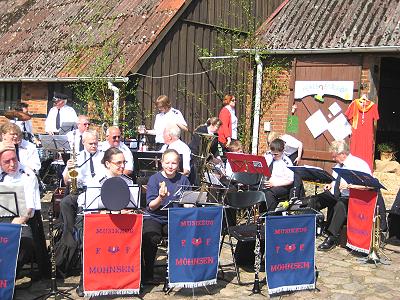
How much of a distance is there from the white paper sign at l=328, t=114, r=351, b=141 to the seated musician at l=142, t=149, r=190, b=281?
677cm

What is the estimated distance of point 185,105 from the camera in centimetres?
1362

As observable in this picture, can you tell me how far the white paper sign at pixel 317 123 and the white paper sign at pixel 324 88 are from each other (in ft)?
1.50

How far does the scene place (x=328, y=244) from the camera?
7.56 meters

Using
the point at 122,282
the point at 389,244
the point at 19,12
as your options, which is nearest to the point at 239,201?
the point at 122,282

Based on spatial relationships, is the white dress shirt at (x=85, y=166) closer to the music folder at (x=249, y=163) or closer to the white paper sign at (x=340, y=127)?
the music folder at (x=249, y=163)

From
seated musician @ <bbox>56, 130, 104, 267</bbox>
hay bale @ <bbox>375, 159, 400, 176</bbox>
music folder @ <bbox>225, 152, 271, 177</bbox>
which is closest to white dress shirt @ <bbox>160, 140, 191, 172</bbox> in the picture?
music folder @ <bbox>225, 152, 271, 177</bbox>

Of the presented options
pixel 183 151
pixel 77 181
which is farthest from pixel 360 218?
pixel 77 181

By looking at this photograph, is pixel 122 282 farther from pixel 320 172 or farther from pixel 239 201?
pixel 320 172

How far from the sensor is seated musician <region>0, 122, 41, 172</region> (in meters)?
6.93

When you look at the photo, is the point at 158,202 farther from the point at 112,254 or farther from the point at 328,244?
the point at 328,244

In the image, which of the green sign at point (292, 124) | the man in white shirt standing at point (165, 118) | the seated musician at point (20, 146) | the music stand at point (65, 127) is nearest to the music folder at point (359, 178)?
the man in white shirt standing at point (165, 118)

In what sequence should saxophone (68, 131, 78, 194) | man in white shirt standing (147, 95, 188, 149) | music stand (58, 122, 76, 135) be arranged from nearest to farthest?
saxophone (68, 131, 78, 194) → man in white shirt standing (147, 95, 188, 149) → music stand (58, 122, 76, 135)

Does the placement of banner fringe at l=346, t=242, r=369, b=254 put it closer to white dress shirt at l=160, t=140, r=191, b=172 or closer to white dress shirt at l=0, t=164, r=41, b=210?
white dress shirt at l=160, t=140, r=191, b=172

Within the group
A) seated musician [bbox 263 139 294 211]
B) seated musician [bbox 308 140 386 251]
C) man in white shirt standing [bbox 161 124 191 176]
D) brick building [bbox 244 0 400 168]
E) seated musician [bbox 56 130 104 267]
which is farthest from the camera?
brick building [bbox 244 0 400 168]
